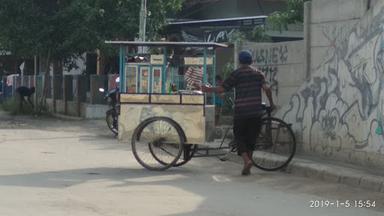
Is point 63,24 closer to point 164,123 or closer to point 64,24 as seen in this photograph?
point 64,24

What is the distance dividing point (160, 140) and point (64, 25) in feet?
42.0

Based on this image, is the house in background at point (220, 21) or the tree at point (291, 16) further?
the house in background at point (220, 21)

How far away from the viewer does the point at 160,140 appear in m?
10.5

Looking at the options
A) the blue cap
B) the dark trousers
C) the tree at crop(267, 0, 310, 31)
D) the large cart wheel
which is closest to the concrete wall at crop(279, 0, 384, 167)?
the dark trousers

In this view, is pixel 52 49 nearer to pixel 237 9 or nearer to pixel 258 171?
pixel 237 9

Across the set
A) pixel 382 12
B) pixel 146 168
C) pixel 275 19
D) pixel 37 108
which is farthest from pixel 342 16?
pixel 37 108

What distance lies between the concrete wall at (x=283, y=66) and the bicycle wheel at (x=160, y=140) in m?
2.95

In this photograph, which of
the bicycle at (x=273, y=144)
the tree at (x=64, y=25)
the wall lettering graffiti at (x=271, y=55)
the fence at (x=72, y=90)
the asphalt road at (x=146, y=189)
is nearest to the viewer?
the asphalt road at (x=146, y=189)

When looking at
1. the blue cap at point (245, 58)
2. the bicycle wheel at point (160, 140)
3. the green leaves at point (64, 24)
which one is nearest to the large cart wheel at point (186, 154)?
the bicycle wheel at point (160, 140)

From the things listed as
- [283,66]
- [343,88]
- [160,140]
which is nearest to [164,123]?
[160,140]

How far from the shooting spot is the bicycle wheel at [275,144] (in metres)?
10.6

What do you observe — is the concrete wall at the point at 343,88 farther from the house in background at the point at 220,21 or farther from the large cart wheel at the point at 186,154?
the house in background at the point at 220,21

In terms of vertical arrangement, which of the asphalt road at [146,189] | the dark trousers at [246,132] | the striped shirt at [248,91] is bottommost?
the asphalt road at [146,189]

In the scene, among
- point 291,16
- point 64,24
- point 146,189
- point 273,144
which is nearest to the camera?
point 146,189
